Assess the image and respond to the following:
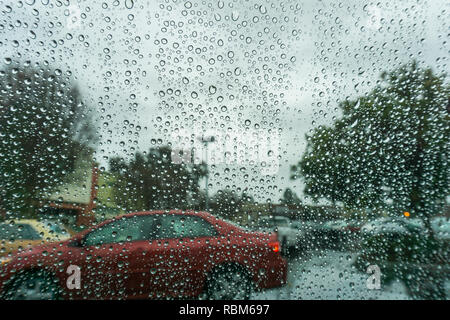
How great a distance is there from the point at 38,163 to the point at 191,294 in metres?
1.18

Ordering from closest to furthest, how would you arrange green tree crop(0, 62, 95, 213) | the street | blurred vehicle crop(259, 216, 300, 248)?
green tree crop(0, 62, 95, 213) < blurred vehicle crop(259, 216, 300, 248) < the street

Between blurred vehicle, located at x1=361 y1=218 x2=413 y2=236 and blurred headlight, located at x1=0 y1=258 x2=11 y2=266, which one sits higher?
blurred vehicle, located at x1=361 y1=218 x2=413 y2=236

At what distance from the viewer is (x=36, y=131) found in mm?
1536

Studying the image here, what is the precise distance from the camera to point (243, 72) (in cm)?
181

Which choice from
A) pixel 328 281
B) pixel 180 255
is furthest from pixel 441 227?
pixel 180 255

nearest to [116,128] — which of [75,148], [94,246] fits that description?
[75,148]

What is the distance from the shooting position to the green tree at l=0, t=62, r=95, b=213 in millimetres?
1465

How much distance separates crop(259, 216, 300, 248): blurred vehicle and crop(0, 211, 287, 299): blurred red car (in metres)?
0.06

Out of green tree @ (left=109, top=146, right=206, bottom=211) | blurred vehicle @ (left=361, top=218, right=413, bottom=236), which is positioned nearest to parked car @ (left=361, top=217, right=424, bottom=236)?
blurred vehicle @ (left=361, top=218, right=413, bottom=236)

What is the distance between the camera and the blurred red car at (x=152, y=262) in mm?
1441

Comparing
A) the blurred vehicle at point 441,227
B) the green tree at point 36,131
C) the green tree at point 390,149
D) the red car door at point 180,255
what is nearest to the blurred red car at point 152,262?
the red car door at point 180,255

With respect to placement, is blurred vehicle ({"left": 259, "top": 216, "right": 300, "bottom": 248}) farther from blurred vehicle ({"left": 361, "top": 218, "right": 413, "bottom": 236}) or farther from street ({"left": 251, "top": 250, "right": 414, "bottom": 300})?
blurred vehicle ({"left": 361, "top": 218, "right": 413, "bottom": 236})

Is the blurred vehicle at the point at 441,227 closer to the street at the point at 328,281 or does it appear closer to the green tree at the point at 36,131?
the street at the point at 328,281
